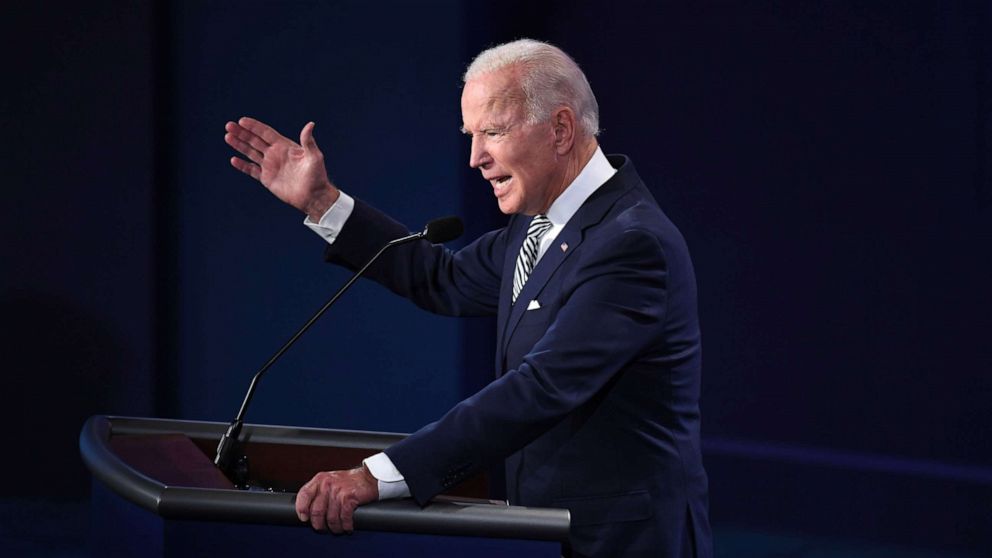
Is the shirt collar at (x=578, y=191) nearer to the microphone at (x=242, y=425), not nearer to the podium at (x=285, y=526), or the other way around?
the microphone at (x=242, y=425)

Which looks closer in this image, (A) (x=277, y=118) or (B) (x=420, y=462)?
(B) (x=420, y=462)

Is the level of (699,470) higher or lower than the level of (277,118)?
lower

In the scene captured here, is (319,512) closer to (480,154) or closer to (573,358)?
(573,358)

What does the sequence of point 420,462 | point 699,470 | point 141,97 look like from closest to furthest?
1. point 420,462
2. point 699,470
3. point 141,97

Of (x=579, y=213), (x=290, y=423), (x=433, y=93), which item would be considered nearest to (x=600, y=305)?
(x=579, y=213)

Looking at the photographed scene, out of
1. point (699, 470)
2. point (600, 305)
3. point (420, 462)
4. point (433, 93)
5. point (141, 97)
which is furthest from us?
point (141, 97)

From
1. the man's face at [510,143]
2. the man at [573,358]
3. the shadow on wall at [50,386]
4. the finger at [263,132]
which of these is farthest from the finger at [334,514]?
the shadow on wall at [50,386]

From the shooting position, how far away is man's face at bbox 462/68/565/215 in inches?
83.9

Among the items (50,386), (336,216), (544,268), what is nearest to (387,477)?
(544,268)

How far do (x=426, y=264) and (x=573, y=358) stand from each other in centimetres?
81

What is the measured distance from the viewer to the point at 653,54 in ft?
15.0

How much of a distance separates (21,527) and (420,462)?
2975 mm

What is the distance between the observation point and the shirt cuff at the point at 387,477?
1.73 metres

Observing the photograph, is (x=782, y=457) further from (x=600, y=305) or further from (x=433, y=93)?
(x=600, y=305)
